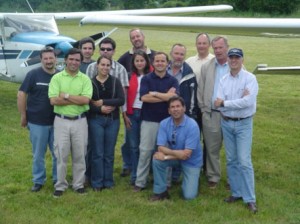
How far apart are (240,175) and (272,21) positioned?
1.50 metres

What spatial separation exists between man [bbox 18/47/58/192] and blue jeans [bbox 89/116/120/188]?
1.46 feet

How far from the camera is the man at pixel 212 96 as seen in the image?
4828 mm

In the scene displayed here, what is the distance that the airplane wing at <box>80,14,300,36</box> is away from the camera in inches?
185

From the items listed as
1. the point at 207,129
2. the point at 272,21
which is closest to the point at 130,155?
the point at 207,129

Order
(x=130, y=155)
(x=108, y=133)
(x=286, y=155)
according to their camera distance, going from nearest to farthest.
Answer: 1. (x=108, y=133)
2. (x=130, y=155)
3. (x=286, y=155)

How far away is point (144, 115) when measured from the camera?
16.4 ft

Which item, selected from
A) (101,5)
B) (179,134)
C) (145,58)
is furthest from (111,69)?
(101,5)

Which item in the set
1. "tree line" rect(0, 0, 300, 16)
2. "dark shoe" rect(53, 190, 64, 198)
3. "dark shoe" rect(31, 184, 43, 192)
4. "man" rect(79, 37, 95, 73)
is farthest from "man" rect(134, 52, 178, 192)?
"tree line" rect(0, 0, 300, 16)

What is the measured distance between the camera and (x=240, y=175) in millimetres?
4703

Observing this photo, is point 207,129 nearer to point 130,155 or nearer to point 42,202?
point 130,155

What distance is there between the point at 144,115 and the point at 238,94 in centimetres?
103

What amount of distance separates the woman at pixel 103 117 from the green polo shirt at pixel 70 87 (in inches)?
6.1

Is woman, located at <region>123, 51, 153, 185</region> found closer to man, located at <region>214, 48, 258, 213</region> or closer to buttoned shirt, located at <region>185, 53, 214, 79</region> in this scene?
buttoned shirt, located at <region>185, 53, 214, 79</region>

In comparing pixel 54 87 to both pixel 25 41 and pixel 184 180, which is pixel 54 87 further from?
pixel 25 41
